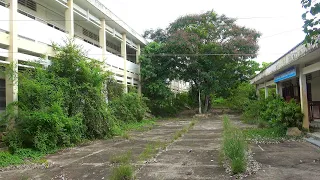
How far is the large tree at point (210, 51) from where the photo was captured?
22.3 metres

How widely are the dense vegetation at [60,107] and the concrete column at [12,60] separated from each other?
0.18m

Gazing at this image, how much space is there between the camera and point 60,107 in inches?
372

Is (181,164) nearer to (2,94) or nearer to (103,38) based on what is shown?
(2,94)

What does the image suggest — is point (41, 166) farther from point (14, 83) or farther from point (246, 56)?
point (246, 56)

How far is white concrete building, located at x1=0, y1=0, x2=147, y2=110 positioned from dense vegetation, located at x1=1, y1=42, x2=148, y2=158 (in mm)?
531

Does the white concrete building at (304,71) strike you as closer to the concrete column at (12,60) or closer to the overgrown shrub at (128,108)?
the overgrown shrub at (128,108)

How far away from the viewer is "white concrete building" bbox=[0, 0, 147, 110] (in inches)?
364

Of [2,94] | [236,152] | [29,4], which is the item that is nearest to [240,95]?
[29,4]

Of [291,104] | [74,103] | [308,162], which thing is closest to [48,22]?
[74,103]

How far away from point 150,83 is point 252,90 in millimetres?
9730

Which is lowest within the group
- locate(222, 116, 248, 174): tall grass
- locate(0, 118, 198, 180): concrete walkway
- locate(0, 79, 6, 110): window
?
locate(0, 118, 198, 180): concrete walkway

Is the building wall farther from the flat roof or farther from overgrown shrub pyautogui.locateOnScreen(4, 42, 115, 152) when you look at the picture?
the flat roof

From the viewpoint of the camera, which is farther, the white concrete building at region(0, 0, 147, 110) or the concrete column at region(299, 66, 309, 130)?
the concrete column at region(299, 66, 309, 130)

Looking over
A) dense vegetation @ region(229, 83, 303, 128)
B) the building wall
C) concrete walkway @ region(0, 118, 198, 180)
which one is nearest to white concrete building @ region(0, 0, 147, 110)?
concrete walkway @ region(0, 118, 198, 180)
